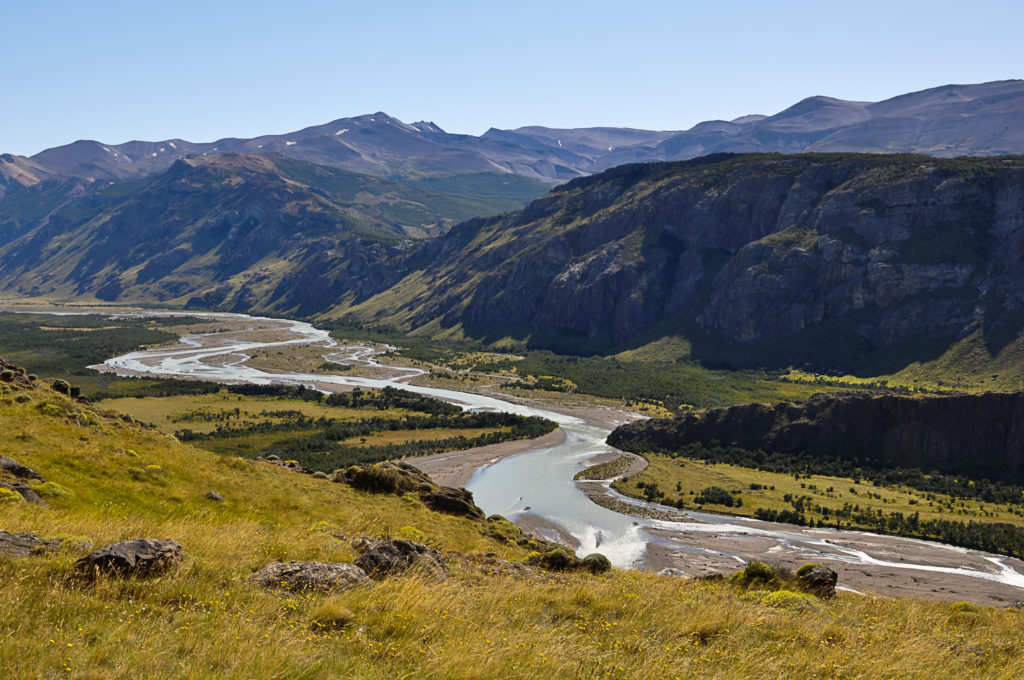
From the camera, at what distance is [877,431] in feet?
307

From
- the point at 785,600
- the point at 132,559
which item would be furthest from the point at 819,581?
the point at 132,559

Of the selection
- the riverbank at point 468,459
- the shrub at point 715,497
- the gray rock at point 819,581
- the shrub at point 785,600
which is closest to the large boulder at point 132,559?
the shrub at point 785,600

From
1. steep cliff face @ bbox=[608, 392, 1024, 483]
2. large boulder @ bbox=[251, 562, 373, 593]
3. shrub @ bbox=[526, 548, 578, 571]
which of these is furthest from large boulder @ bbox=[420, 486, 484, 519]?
steep cliff face @ bbox=[608, 392, 1024, 483]

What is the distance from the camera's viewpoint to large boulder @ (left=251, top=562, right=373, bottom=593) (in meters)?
12.8

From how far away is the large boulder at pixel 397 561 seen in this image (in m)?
15.3

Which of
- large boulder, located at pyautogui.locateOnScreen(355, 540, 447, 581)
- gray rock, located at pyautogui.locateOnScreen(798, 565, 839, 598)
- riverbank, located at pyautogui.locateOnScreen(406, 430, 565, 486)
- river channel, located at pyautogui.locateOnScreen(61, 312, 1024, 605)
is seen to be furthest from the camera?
riverbank, located at pyautogui.locateOnScreen(406, 430, 565, 486)

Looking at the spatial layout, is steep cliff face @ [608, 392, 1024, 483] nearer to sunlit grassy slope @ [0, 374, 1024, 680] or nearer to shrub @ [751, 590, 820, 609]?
sunlit grassy slope @ [0, 374, 1024, 680]

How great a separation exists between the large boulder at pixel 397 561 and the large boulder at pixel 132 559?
4.50 metres

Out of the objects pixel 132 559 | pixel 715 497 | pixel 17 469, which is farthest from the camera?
pixel 715 497

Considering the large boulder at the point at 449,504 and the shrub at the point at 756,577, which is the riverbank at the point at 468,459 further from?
the shrub at the point at 756,577

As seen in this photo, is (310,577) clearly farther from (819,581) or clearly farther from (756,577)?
(819,581)

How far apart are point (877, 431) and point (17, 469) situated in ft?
341

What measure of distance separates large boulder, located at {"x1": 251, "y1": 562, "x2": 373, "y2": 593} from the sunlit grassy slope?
0.50m

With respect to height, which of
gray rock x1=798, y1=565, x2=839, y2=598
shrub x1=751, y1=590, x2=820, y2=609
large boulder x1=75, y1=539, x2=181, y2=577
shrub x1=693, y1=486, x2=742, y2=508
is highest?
large boulder x1=75, y1=539, x2=181, y2=577
